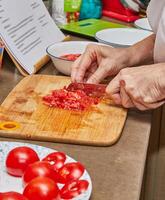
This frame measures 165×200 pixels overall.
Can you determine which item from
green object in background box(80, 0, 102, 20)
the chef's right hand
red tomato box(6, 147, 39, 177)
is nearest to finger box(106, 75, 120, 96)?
the chef's right hand

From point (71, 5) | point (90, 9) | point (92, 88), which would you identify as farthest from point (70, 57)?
point (90, 9)

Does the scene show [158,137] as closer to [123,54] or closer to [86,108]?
[123,54]

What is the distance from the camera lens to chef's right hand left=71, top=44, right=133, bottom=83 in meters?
1.13

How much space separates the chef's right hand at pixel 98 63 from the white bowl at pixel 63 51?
0.05m

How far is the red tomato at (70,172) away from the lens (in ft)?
2.34

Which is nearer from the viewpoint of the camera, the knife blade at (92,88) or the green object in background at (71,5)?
the knife blade at (92,88)

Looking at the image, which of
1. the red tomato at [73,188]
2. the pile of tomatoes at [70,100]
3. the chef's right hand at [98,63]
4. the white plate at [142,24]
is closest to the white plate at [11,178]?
the red tomato at [73,188]

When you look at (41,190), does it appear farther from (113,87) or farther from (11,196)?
(113,87)

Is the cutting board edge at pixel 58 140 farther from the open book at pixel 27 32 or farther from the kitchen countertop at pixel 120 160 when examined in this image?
the open book at pixel 27 32

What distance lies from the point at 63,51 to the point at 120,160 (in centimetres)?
53

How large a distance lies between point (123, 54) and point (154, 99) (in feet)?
0.77

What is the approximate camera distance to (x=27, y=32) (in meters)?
1.30

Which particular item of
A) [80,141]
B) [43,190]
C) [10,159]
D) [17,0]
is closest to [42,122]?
[80,141]

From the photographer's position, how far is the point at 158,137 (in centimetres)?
142
